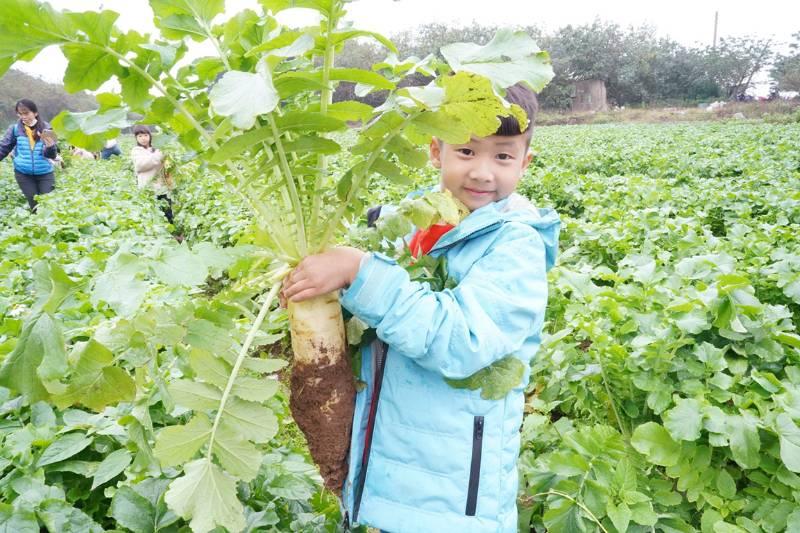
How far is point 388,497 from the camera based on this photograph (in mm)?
1403

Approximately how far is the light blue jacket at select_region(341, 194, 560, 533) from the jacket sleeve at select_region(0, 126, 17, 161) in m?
8.82

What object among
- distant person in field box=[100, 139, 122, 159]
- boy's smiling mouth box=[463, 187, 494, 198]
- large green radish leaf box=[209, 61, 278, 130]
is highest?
large green radish leaf box=[209, 61, 278, 130]

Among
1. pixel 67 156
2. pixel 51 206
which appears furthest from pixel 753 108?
pixel 51 206

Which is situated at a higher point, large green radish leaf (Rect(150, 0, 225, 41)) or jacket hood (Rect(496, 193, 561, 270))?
large green radish leaf (Rect(150, 0, 225, 41))

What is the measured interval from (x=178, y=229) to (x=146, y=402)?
24.7 feet

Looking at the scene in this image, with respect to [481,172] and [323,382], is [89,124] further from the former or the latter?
[481,172]

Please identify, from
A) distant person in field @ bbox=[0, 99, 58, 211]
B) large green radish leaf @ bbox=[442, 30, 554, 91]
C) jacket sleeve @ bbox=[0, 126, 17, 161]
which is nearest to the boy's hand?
large green radish leaf @ bbox=[442, 30, 554, 91]

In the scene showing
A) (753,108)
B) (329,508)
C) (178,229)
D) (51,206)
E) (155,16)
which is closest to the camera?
(155,16)

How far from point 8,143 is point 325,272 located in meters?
9.01

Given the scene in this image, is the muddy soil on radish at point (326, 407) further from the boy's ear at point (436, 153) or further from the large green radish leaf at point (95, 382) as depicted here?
the boy's ear at point (436, 153)

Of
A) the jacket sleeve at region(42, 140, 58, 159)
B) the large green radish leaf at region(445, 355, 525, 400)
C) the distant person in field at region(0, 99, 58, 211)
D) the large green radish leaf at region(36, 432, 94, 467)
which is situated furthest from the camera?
the jacket sleeve at region(42, 140, 58, 159)

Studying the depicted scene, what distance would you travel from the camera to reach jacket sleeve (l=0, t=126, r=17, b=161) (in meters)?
7.88

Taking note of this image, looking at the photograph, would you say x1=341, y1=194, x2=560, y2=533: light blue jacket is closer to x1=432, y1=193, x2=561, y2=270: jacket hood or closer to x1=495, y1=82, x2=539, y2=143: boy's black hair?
x1=432, y1=193, x2=561, y2=270: jacket hood

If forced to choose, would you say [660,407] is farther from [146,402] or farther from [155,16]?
[155,16]
